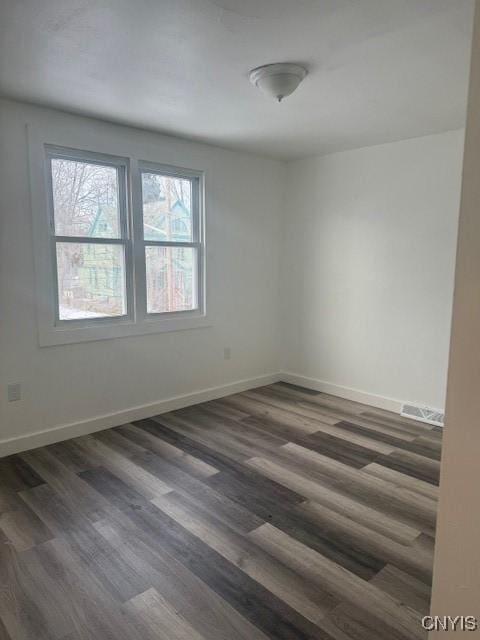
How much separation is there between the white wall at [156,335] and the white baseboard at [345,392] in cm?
29

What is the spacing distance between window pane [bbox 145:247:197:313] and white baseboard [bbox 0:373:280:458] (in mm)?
865

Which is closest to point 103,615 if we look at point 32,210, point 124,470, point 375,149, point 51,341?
point 124,470

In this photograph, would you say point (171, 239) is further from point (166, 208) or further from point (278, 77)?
point (278, 77)

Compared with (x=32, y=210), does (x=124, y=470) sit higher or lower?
lower

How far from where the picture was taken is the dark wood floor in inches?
65.8

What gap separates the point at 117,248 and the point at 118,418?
1.43 metres

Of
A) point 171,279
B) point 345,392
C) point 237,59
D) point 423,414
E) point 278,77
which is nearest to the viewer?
point 237,59

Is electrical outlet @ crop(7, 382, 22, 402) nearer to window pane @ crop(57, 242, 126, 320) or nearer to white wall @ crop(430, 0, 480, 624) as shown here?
window pane @ crop(57, 242, 126, 320)

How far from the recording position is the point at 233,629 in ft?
5.31

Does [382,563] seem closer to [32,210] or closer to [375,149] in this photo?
[32,210]

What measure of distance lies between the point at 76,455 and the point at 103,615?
1.50 metres

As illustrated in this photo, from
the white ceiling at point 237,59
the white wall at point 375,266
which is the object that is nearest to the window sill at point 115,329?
the white wall at point 375,266

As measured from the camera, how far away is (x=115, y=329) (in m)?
3.48
